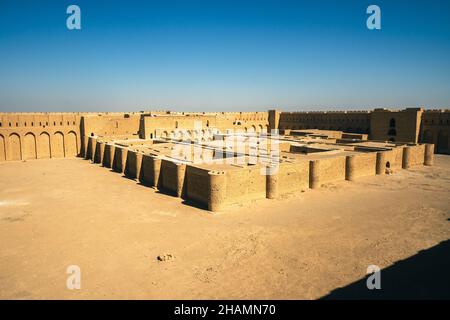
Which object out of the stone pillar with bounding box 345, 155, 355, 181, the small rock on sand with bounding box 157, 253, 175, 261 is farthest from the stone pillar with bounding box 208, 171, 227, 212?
the stone pillar with bounding box 345, 155, 355, 181

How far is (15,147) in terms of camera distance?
89.1 ft

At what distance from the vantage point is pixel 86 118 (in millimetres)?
30344

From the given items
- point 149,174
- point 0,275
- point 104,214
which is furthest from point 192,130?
point 0,275

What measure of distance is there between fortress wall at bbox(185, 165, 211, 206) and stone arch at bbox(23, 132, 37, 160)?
19021 millimetres

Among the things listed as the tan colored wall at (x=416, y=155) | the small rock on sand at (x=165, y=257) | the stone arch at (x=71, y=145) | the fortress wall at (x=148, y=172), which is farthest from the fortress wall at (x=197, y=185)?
the stone arch at (x=71, y=145)

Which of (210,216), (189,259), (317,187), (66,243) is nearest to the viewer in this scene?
(189,259)

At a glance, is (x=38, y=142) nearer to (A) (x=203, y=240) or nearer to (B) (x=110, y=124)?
(B) (x=110, y=124)

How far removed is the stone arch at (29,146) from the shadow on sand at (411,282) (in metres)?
27.8

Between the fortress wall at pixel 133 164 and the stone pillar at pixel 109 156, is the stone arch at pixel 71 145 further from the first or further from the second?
the fortress wall at pixel 133 164

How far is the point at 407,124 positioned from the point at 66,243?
31.2m

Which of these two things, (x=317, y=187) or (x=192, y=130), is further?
(x=192, y=130)

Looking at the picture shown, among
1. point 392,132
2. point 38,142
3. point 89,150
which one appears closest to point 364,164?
point 392,132

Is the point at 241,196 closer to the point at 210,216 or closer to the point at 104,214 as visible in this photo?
the point at 210,216

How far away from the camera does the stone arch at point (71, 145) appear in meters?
30.0
